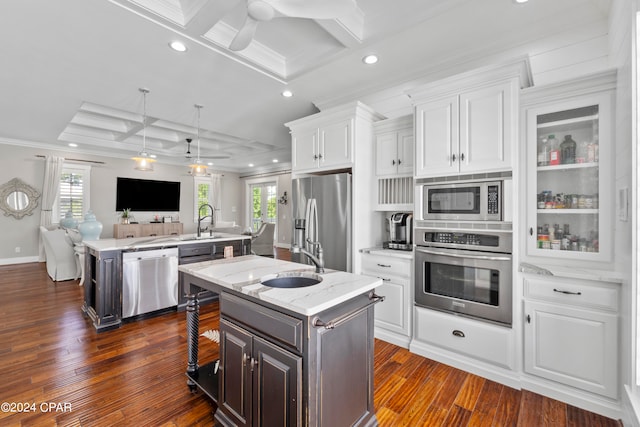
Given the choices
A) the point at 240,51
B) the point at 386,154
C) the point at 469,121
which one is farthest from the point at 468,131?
the point at 240,51

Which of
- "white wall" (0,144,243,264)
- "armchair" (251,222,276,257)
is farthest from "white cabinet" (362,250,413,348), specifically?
"white wall" (0,144,243,264)

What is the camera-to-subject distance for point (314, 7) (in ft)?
5.50

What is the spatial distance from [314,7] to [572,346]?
2.77 m

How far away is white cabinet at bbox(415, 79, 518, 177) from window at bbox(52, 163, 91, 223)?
8479mm

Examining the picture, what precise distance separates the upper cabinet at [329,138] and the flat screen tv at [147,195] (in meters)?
6.73

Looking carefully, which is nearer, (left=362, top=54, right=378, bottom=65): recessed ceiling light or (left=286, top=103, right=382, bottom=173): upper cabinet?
(left=362, top=54, right=378, bottom=65): recessed ceiling light

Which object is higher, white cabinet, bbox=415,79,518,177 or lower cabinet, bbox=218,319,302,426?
white cabinet, bbox=415,79,518,177

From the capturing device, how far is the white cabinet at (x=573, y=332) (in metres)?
1.82

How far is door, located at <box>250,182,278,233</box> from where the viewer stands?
385 inches

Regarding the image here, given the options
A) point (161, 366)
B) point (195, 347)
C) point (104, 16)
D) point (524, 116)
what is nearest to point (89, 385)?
point (161, 366)

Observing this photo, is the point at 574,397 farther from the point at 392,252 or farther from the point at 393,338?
the point at 392,252

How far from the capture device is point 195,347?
6.82 ft

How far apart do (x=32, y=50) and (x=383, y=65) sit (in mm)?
3558

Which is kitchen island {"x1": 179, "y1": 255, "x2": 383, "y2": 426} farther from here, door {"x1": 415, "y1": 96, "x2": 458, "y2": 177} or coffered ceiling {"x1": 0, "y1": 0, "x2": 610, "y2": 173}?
coffered ceiling {"x1": 0, "y1": 0, "x2": 610, "y2": 173}
